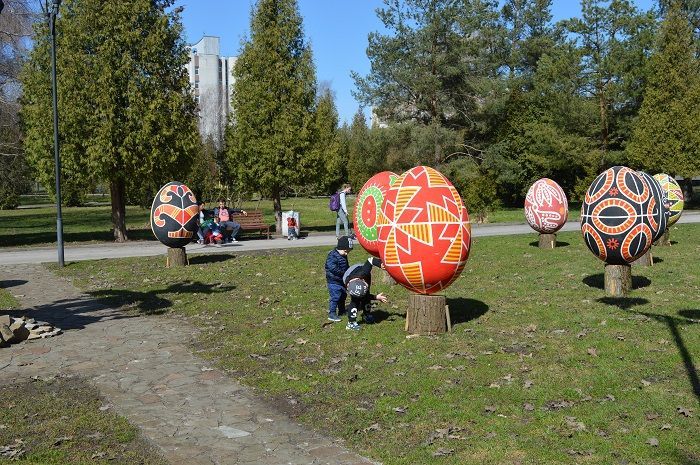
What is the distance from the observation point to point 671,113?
4016 cm

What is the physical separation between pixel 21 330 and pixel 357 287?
208 inches

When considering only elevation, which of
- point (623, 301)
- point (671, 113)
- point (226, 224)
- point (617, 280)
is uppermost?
point (671, 113)

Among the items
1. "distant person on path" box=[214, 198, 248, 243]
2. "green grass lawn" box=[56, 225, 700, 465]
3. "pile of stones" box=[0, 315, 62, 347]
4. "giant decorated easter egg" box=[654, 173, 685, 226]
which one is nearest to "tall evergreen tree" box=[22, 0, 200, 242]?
"distant person on path" box=[214, 198, 248, 243]

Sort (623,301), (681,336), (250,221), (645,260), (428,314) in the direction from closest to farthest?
1. (681,336)
2. (428,314)
3. (623,301)
4. (645,260)
5. (250,221)

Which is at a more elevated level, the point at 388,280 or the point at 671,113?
the point at 671,113

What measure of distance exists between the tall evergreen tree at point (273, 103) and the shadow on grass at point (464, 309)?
16.4 metres

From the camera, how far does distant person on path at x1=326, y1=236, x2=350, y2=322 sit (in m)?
11.0

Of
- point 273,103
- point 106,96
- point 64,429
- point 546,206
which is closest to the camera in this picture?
point 64,429

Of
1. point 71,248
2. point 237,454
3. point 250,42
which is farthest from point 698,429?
point 250,42

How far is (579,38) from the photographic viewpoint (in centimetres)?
4388

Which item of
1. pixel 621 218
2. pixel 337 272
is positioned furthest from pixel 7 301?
pixel 621 218

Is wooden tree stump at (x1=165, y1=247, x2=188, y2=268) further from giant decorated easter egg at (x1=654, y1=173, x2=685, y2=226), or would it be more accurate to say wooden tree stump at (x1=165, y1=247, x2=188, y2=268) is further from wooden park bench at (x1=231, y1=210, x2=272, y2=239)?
giant decorated easter egg at (x1=654, y1=173, x2=685, y2=226)

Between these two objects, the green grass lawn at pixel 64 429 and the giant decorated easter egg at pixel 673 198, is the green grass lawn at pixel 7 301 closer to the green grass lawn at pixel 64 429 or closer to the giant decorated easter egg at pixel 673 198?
the green grass lawn at pixel 64 429

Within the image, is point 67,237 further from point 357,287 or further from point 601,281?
point 601,281
